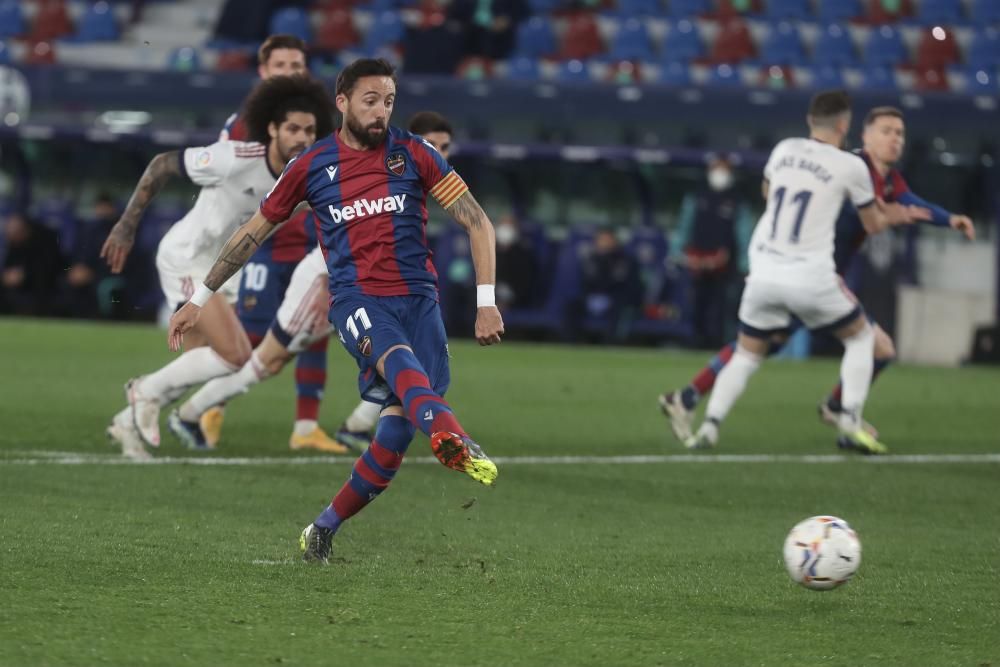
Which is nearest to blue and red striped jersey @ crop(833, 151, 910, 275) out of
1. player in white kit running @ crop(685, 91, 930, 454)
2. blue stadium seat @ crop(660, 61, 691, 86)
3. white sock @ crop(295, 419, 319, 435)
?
player in white kit running @ crop(685, 91, 930, 454)

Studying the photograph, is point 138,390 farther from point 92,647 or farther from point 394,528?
point 92,647

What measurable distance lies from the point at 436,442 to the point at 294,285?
154 inches

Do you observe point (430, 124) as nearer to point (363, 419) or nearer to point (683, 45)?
point (363, 419)

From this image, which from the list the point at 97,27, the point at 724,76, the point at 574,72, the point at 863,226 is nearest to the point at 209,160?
the point at 863,226

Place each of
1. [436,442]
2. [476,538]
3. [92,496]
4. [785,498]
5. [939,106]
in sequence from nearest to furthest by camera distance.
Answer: [436,442] → [476,538] → [92,496] → [785,498] → [939,106]

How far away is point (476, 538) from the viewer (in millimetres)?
7207

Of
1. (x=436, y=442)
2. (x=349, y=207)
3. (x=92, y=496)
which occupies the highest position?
(x=349, y=207)

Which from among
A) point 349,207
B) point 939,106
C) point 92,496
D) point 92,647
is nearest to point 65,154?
point 939,106

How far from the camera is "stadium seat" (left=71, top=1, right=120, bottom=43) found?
78.0 feet

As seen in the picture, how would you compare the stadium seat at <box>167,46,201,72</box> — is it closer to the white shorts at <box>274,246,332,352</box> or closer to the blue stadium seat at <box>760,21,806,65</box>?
the blue stadium seat at <box>760,21,806,65</box>

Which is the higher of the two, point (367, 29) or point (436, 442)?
point (367, 29)

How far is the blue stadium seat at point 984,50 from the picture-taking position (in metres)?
21.1

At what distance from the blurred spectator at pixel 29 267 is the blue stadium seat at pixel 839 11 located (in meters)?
10.0

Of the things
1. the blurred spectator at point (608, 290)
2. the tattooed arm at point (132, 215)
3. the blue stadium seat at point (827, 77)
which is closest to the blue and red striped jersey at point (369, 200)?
the tattooed arm at point (132, 215)
